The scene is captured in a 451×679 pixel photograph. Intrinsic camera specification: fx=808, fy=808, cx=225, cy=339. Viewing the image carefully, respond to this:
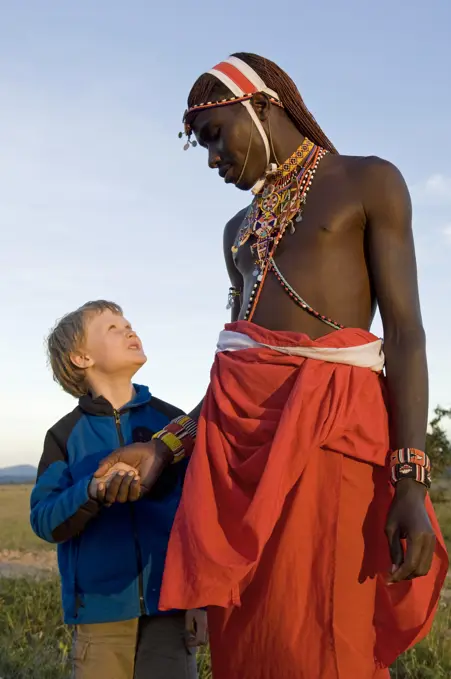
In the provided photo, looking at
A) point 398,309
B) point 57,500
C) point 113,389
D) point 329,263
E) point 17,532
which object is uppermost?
point 329,263

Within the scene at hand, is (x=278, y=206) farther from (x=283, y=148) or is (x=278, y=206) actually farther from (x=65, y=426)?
(x=65, y=426)

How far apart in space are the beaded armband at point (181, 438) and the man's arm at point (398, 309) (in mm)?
744

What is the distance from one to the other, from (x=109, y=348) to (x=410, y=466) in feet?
5.36

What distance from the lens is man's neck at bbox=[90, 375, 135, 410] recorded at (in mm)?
3473

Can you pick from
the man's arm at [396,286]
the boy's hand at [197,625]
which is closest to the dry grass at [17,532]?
the boy's hand at [197,625]

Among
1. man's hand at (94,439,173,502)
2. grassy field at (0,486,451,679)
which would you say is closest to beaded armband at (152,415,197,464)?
man's hand at (94,439,173,502)

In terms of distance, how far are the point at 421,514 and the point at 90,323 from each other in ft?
6.18

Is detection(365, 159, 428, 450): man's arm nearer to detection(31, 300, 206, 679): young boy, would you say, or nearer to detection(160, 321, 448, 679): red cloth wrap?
detection(160, 321, 448, 679): red cloth wrap

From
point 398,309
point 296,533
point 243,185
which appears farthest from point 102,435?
point 398,309

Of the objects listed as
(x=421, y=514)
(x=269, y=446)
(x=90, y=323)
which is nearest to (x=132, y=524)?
(x=90, y=323)

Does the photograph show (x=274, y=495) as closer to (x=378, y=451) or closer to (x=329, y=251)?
(x=378, y=451)

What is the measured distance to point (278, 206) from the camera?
2689 mm

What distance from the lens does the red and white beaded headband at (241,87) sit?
271 cm

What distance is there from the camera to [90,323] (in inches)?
140
